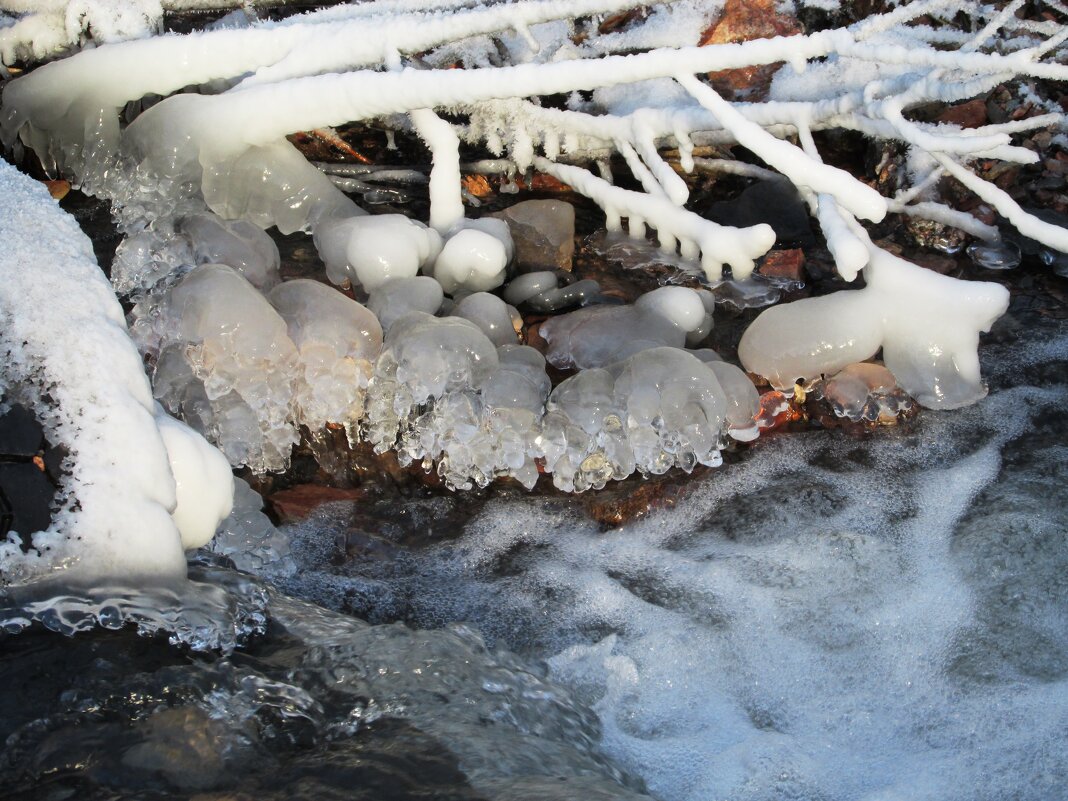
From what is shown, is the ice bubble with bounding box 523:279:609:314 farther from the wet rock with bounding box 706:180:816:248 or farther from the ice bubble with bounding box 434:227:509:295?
the wet rock with bounding box 706:180:816:248

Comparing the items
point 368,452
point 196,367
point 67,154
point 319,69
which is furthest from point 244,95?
point 368,452

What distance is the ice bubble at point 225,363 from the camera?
294 centimetres

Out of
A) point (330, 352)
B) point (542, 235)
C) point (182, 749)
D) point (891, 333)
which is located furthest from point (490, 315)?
point (182, 749)

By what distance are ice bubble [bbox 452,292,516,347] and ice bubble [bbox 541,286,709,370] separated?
0.15 metres

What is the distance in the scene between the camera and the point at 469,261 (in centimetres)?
351

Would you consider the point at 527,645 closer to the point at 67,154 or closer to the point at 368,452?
the point at 368,452

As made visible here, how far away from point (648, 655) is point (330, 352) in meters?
1.23

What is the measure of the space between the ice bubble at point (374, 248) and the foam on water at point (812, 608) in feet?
2.98

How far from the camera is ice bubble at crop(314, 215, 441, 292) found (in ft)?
11.2

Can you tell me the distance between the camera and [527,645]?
2.58m

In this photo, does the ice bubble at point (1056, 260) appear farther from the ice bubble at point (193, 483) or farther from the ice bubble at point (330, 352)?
A: the ice bubble at point (193, 483)

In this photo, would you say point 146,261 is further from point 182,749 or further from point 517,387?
point 182,749

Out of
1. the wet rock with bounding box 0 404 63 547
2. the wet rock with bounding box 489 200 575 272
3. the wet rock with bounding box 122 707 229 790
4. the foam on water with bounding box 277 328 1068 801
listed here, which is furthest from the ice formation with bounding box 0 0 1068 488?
the wet rock with bounding box 122 707 229 790

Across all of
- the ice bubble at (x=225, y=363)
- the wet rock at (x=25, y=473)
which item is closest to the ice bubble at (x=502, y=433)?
the ice bubble at (x=225, y=363)
